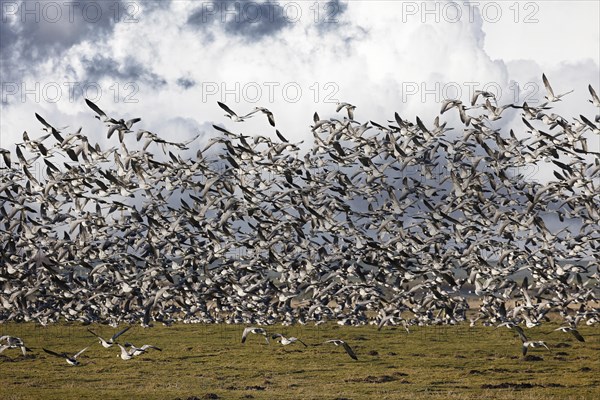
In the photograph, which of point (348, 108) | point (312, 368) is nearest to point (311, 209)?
point (348, 108)

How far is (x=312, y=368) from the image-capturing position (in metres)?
62.8

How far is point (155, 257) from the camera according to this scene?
3725 centimetres

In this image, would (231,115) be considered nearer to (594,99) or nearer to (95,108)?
(95,108)

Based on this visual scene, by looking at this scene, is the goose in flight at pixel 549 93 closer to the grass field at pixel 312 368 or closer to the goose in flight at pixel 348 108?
the goose in flight at pixel 348 108

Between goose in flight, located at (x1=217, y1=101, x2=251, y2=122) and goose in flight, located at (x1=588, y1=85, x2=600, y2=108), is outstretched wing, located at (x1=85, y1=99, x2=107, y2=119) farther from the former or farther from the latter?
goose in flight, located at (x1=588, y1=85, x2=600, y2=108)

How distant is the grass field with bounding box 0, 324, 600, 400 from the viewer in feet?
170

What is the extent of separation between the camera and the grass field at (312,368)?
51.9 m

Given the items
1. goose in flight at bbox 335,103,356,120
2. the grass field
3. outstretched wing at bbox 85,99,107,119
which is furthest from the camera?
the grass field

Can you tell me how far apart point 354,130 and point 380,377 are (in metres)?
27.5

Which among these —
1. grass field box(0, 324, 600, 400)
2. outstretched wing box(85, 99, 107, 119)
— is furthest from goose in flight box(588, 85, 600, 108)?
grass field box(0, 324, 600, 400)

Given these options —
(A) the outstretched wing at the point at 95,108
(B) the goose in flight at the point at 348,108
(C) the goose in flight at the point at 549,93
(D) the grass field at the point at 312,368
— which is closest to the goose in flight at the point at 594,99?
(C) the goose in flight at the point at 549,93

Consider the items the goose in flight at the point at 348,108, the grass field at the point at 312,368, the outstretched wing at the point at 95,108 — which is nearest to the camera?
the outstretched wing at the point at 95,108

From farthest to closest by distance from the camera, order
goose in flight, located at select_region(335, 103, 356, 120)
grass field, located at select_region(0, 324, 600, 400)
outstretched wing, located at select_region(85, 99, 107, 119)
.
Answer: grass field, located at select_region(0, 324, 600, 400)
goose in flight, located at select_region(335, 103, 356, 120)
outstretched wing, located at select_region(85, 99, 107, 119)

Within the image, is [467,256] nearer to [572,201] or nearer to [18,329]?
[572,201]
